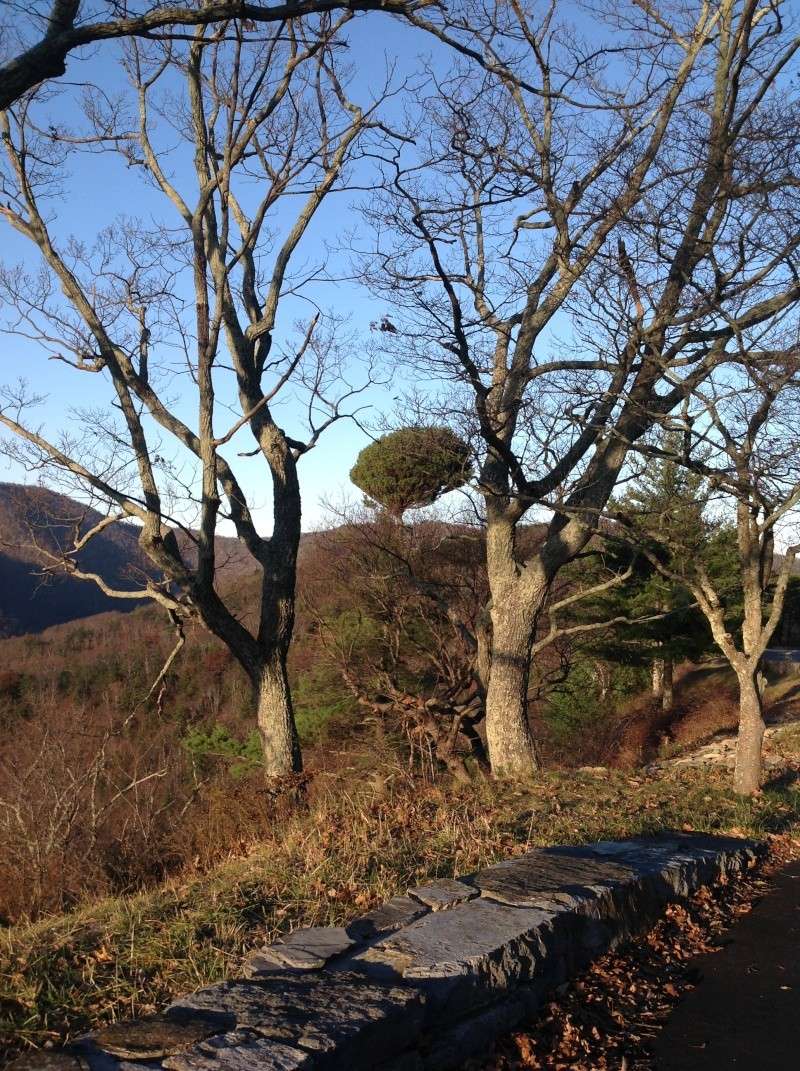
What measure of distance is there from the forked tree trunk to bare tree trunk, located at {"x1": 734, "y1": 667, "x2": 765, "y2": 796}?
2902 millimetres

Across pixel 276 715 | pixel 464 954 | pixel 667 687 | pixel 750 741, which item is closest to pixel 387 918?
pixel 464 954

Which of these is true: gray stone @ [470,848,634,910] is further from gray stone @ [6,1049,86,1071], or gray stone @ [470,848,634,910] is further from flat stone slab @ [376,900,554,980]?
gray stone @ [6,1049,86,1071]

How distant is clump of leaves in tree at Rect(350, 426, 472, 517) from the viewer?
1474 centimetres

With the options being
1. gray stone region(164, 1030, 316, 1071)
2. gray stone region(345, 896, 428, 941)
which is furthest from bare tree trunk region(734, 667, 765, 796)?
gray stone region(164, 1030, 316, 1071)

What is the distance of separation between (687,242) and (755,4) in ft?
9.11

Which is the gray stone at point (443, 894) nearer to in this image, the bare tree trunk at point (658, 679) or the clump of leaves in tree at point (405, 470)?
the clump of leaves in tree at point (405, 470)

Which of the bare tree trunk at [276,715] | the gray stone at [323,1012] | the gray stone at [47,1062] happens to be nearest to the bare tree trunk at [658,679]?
the bare tree trunk at [276,715]

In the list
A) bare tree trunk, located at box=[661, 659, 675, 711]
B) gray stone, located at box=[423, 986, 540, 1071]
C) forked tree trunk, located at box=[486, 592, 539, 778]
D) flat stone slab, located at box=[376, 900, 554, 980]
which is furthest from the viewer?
bare tree trunk, located at box=[661, 659, 675, 711]

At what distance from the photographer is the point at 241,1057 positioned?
10.1 ft

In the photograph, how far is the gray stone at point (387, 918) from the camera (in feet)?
14.7

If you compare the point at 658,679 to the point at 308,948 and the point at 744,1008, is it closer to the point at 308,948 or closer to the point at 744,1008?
the point at 744,1008

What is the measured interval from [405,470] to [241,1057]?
17.1 meters

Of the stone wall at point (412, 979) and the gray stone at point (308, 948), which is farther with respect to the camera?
the gray stone at point (308, 948)

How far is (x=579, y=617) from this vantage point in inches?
1041
